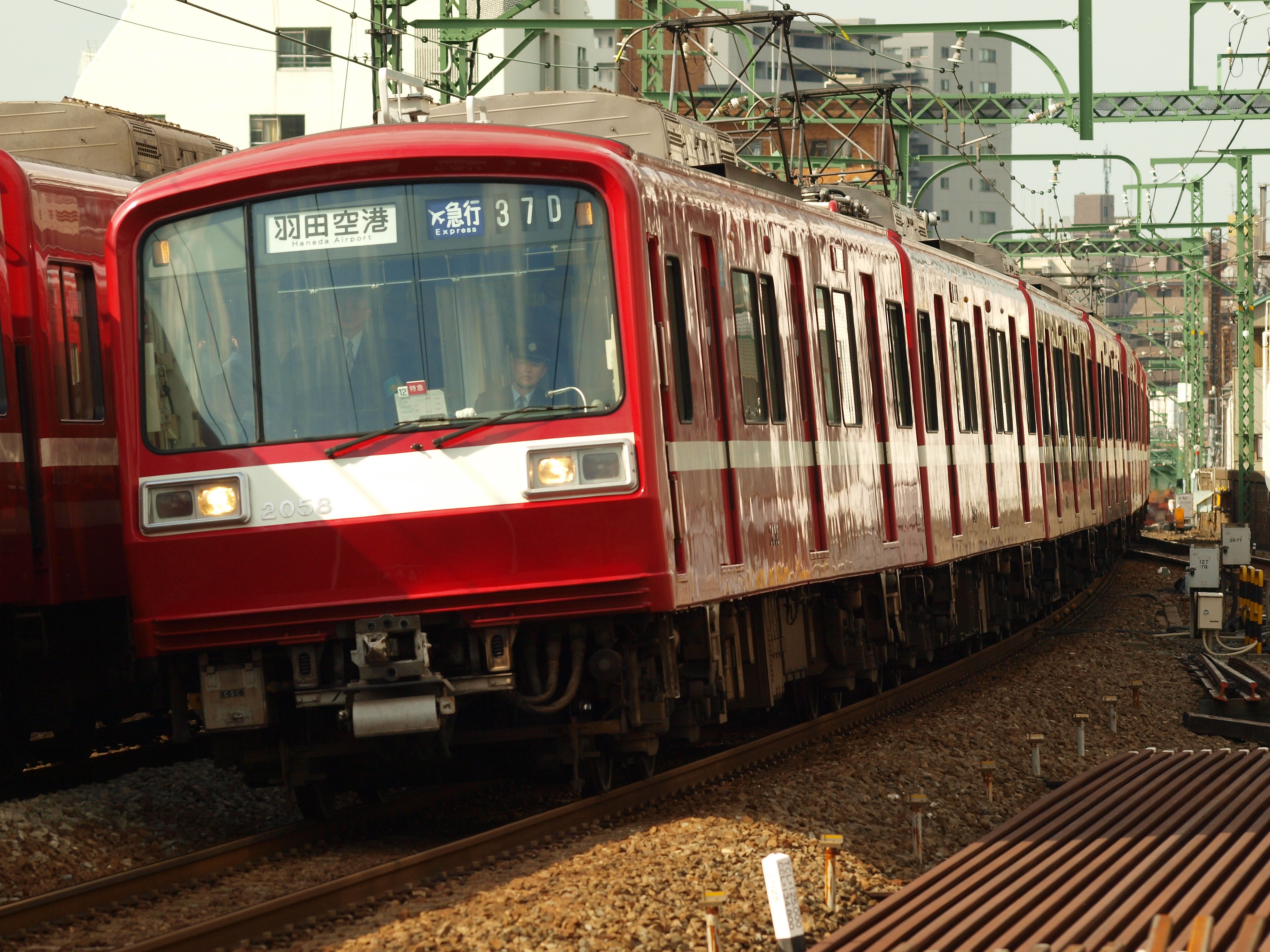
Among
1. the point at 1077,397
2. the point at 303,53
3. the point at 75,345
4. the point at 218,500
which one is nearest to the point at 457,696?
the point at 218,500

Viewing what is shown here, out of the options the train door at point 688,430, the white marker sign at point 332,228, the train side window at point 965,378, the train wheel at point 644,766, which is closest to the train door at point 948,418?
the train side window at point 965,378

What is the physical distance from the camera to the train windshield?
26.5ft

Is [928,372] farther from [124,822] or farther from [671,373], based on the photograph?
[124,822]

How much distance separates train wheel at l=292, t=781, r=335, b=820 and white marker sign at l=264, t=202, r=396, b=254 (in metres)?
2.59

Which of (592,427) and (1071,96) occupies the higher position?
(1071,96)

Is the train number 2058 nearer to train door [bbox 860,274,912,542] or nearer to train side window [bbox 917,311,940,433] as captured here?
train door [bbox 860,274,912,542]

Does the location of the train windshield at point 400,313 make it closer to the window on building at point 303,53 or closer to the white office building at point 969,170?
the window on building at point 303,53

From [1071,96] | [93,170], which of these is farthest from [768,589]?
[1071,96]

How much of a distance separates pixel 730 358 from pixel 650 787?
7.37ft

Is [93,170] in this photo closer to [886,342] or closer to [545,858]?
[886,342]

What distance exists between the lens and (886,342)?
12.8 meters

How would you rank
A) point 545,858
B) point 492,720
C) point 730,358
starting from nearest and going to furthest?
point 545,858 → point 492,720 → point 730,358

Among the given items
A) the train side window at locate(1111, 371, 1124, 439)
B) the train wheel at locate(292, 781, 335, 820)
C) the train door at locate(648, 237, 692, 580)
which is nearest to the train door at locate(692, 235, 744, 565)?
the train door at locate(648, 237, 692, 580)

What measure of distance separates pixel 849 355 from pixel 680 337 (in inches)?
129
